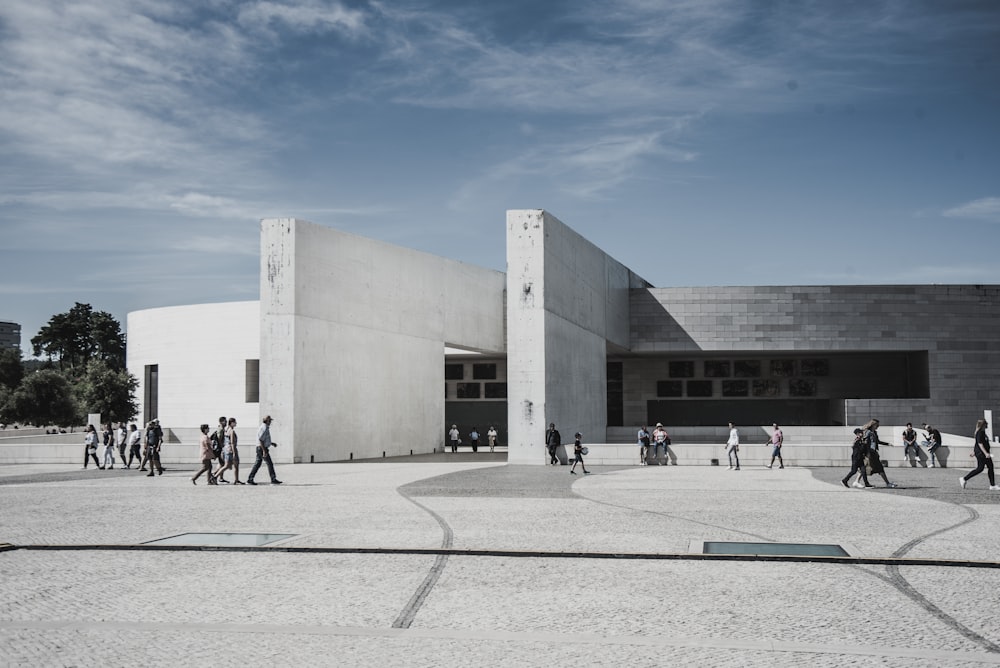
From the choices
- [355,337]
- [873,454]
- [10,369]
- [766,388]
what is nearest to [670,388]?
[766,388]

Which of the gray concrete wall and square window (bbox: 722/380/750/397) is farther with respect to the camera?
square window (bbox: 722/380/750/397)

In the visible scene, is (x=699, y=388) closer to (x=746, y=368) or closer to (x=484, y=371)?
(x=746, y=368)

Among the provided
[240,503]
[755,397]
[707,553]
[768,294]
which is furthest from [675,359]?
[707,553]

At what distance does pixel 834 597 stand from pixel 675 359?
44419 mm

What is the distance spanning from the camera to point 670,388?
5131cm

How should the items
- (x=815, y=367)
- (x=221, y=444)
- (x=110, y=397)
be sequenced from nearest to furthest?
(x=221, y=444) → (x=815, y=367) → (x=110, y=397)

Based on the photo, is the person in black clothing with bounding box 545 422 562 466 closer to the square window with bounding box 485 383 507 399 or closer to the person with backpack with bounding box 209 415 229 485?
the person with backpack with bounding box 209 415 229 485

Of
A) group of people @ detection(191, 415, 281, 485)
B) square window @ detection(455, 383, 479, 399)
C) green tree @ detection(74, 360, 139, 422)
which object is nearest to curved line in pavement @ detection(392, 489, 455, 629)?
group of people @ detection(191, 415, 281, 485)

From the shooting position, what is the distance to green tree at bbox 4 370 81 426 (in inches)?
2562

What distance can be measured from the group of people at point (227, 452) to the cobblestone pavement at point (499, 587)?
14.4ft

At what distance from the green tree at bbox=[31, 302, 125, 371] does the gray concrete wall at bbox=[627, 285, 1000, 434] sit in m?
77.6

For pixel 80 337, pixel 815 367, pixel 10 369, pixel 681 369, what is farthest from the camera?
pixel 80 337

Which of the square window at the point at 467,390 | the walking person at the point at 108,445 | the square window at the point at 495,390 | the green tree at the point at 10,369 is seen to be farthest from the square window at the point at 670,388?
the green tree at the point at 10,369

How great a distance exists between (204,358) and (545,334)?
102ft
